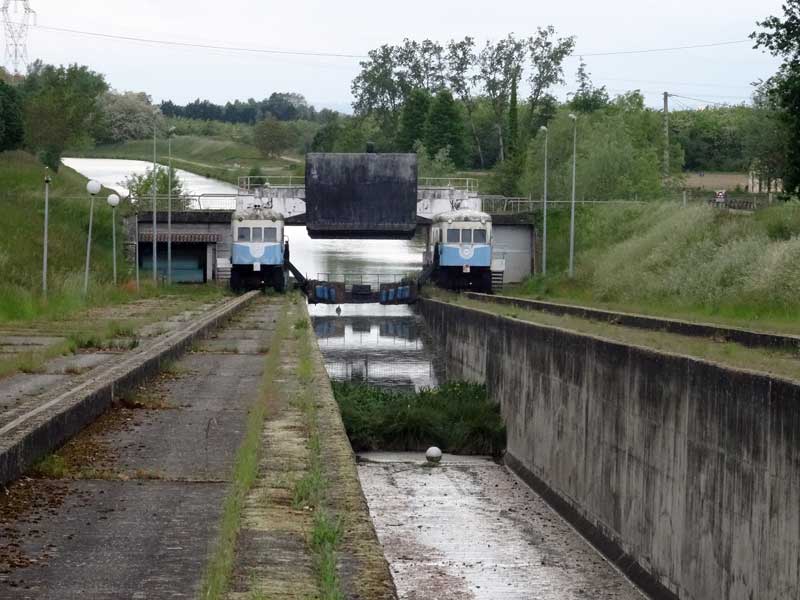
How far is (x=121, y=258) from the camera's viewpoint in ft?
210

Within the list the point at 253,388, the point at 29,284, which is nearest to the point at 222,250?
the point at 29,284

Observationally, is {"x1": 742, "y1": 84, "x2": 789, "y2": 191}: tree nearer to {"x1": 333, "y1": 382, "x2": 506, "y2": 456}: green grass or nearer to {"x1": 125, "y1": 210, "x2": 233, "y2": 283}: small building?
{"x1": 125, "y1": 210, "x2": 233, "y2": 283}: small building

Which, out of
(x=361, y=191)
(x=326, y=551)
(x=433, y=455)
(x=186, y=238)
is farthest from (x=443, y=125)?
(x=326, y=551)

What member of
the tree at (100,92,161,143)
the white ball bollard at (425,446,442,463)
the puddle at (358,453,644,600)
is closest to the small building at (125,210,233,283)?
the white ball bollard at (425,446,442,463)

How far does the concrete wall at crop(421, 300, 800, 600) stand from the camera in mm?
13250

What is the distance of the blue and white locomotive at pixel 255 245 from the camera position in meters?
58.8

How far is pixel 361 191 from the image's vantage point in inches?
2327

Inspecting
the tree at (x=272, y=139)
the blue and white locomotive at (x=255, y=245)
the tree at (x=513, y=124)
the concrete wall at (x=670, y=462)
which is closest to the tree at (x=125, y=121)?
the tree at (x=272, y=139)

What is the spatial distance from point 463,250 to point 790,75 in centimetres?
1959

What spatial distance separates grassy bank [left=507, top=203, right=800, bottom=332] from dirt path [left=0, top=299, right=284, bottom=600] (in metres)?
15.2

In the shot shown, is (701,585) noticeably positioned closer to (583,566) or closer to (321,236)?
(583,566)

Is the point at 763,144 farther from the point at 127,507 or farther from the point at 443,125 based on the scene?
the point at 127,507

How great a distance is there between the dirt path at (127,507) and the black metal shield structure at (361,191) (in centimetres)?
4515

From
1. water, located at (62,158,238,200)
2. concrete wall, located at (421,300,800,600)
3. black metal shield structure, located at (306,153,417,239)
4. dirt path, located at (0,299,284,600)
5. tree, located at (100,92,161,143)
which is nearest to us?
dirt path, located at (0,299,284,600)
